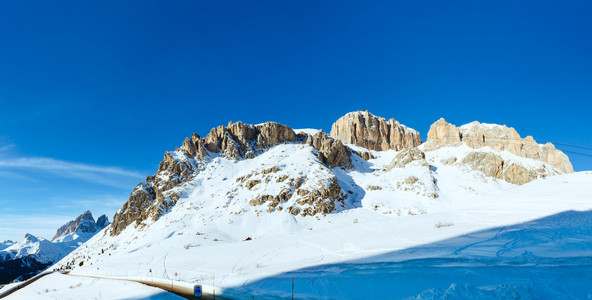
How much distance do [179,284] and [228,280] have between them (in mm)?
5983

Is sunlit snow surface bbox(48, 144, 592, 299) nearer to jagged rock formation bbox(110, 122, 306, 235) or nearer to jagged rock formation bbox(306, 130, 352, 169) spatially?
jagged rock formation bbox(110, 122, 306, 235)

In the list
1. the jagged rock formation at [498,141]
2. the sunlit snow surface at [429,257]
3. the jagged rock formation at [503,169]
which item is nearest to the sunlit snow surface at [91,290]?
the sunlit snow surface at [429,257]

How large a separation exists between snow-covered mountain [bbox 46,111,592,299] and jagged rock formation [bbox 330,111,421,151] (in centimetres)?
83

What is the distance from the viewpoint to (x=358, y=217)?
3302 inches

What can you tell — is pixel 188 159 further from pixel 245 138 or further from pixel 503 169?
pixel 503 169

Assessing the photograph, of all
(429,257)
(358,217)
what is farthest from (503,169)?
(429,257)

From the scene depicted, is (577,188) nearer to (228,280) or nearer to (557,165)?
(228,280)

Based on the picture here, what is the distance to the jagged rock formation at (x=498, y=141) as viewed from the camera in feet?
426

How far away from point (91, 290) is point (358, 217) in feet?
220

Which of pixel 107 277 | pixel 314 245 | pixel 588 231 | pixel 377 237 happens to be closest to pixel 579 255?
pixel 588 231

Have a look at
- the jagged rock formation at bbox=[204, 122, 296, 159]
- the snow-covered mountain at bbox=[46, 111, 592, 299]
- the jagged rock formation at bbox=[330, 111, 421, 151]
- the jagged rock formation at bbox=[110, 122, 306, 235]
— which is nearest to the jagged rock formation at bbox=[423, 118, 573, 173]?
the snow-covered mountain at bbox=[46, 111, 592, 299]

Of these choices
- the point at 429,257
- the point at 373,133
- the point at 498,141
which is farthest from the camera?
the point at 373,133

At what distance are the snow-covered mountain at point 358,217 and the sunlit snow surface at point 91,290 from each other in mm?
3987

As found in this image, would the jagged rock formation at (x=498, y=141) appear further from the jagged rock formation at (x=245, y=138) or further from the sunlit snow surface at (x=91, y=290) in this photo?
the sunlit snow surface at (x=91, y=290)
